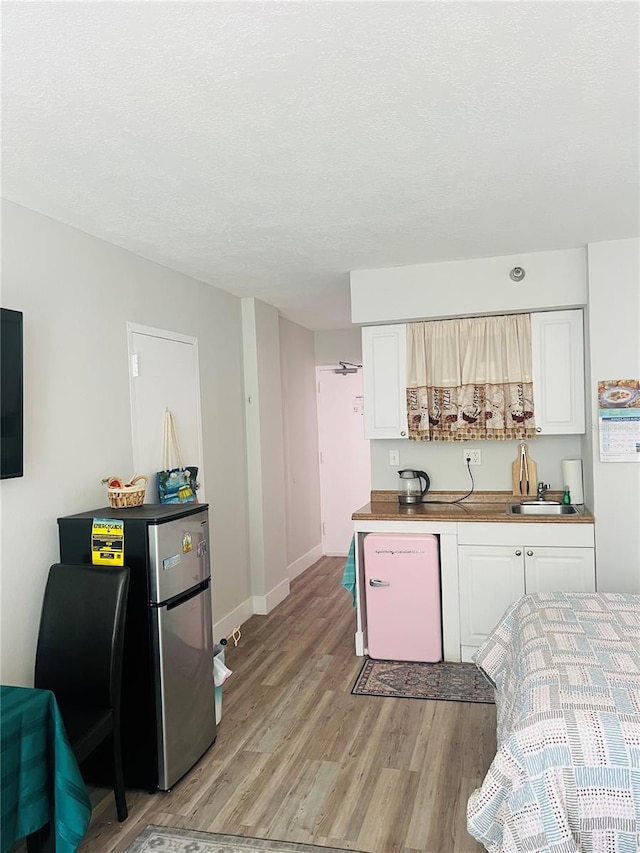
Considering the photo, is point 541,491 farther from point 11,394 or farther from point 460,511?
point 11,394

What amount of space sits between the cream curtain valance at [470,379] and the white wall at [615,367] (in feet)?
1.61

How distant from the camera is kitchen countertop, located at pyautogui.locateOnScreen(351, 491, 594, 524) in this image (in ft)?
12.7

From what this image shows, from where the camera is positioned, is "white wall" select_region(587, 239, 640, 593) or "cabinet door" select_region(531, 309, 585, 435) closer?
"white wall" select_region(587, 239, 640, 593)

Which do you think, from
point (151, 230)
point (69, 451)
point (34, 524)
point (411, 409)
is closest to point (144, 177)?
point (151, 230)

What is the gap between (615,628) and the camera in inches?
99.9

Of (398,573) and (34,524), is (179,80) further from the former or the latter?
(398,573)

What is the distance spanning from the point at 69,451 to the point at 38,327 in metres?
0.59

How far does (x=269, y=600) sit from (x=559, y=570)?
2.39m

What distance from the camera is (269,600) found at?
5.22 metres

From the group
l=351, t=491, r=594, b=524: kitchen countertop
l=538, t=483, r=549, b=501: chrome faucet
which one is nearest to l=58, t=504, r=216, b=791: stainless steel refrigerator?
l=351, t=491, r=594, b=524: kitchen countertop

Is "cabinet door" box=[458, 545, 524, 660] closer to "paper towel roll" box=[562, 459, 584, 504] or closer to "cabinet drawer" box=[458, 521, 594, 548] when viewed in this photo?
"cabinet drawer" box=[458, 521, 594, 548]

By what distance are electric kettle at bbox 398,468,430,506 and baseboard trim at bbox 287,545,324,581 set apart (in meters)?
1.92

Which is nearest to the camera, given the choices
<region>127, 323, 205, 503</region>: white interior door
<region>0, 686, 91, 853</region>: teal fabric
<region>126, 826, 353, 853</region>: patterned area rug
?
<region>0, 686, 91, 853</region>: teal fabric

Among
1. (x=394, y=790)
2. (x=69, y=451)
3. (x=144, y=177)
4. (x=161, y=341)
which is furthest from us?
(x=161, y=341)
